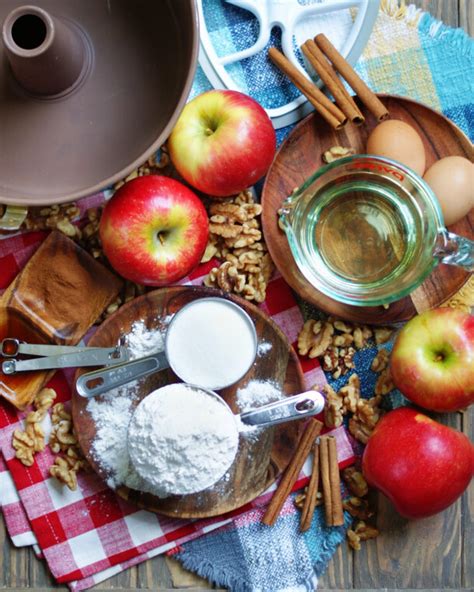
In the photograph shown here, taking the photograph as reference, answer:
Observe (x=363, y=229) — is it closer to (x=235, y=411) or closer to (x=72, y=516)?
(x=235, y=411)

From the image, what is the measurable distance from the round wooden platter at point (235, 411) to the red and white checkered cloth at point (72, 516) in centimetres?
4

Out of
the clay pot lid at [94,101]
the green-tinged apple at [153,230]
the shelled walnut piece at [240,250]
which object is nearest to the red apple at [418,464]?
the shelled walnut piece at [240,250]

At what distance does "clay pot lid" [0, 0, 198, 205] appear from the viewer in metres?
0.89

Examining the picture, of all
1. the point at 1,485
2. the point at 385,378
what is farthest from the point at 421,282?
the point at 1,485

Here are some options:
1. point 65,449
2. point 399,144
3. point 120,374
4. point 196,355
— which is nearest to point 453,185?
point 399,144

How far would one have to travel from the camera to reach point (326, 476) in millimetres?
1049

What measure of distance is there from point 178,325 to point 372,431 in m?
0.32

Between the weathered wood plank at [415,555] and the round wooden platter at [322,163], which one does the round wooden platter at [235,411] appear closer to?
the round wooden platter at [322,163]

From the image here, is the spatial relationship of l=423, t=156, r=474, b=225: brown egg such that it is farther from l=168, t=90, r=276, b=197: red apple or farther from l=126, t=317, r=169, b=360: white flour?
l=126, t=317, r=169, b=360: white flour

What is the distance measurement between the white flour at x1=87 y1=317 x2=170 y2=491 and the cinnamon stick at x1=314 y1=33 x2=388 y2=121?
422mm

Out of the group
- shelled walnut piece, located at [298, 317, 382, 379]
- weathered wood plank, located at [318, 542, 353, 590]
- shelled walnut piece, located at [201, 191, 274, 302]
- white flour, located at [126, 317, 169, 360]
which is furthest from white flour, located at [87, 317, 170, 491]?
weathered wood plank, located at [318, 542, 353, 590]

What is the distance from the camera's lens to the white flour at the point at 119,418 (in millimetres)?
1021

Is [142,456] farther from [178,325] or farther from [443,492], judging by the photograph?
[443,492]

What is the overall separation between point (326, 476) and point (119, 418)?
1.03 ft
